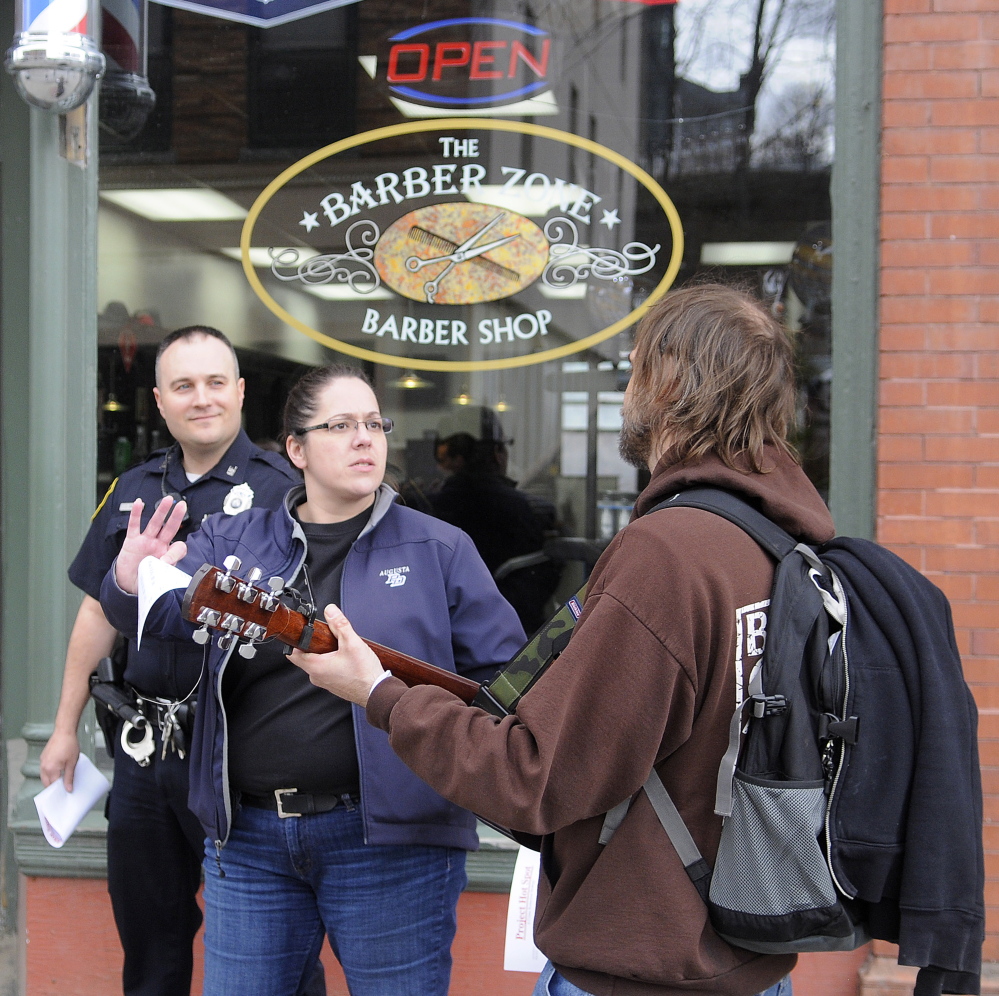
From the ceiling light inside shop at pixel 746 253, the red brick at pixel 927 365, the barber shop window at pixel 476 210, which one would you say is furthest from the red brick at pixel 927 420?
the ceiling light inside shop at pixel 746 253

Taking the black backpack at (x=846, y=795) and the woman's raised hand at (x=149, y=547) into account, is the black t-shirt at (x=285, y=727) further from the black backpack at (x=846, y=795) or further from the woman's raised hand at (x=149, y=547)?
the black backpack at (x=846, y=795)

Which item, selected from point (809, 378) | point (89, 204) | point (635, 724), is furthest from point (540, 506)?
point (635, 724)

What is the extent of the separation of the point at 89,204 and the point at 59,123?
0.28 m

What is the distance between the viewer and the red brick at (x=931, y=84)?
320 cm

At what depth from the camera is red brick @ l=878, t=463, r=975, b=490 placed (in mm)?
3180

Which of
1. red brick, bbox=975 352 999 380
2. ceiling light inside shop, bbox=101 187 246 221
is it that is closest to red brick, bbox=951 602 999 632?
red brick, bbox=975 352 999 380

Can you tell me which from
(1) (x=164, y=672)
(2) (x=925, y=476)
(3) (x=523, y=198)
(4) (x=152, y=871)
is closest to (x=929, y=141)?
(2) (x=925, y=476)

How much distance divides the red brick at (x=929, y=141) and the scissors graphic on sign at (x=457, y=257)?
1.22 meters

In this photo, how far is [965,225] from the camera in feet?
10.5

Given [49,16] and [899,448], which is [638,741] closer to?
[899,448]

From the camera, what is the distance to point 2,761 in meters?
3.73

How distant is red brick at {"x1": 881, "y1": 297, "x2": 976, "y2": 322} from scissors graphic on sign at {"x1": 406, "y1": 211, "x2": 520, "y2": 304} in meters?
1.24

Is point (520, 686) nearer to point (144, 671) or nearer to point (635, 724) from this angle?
point (635, 724)

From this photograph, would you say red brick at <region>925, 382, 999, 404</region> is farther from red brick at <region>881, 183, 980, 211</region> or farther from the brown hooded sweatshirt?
the brown hooded sweatshirt
